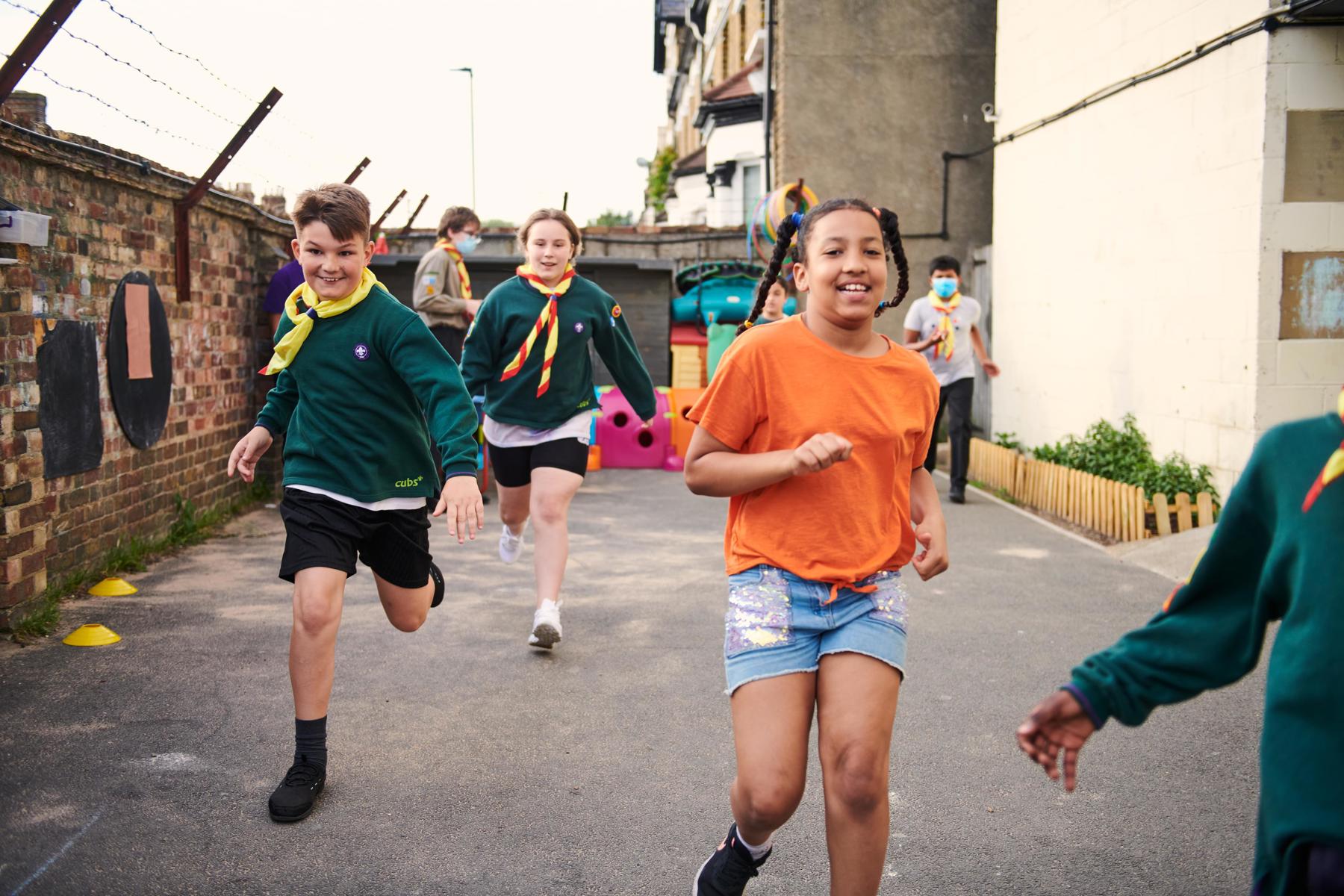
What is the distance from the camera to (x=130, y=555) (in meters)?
7.27

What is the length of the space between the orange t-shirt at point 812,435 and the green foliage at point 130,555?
4.18 meters

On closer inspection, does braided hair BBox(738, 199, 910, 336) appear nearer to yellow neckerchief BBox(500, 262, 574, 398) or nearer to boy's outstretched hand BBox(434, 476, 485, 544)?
boy's outstretched hand BBox(434, 476, 485, 544)

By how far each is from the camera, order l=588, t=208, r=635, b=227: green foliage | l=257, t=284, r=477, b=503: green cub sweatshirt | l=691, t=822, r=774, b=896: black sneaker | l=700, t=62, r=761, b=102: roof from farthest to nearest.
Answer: l=588, t=208, r=635, b=227: green foliage, l=700, t=62, r=761, b=102: roof, l=257, t=284, r=477, b=503: green cub sweatshirt, l=691, t=822, r=774, b=896: black sneaker

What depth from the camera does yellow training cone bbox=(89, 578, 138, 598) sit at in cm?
658

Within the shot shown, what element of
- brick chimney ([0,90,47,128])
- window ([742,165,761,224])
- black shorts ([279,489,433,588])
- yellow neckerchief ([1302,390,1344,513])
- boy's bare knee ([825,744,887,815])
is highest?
window ([742,165,761,224])

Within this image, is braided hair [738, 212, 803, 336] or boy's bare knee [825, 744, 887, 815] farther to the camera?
braided hair [738, 212, 803, 336]

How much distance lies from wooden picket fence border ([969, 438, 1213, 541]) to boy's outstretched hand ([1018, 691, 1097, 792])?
7.00 m

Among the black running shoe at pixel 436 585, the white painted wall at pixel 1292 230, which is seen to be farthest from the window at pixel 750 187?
the black running shoe at pixel 436 585

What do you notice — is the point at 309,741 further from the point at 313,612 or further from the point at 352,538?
the point at 352,538

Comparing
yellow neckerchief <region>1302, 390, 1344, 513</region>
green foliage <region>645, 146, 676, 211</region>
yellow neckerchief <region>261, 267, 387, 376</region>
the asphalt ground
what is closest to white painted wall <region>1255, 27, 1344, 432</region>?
the asphalt ground

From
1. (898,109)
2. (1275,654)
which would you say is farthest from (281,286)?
(898,109)

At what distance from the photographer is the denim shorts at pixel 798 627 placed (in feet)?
9.25

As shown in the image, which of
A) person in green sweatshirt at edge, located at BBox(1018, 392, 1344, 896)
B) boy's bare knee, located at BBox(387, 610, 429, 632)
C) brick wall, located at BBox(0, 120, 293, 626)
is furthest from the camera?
Result: brick wall, located at BBox(0, 120, 293, 626)

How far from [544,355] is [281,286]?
4.79 metres
